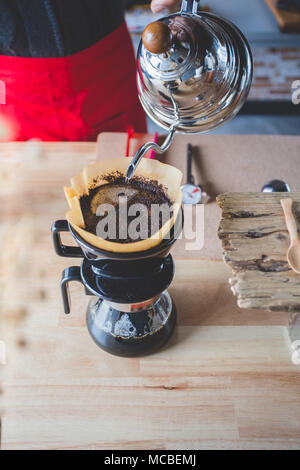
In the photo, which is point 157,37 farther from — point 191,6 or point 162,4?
point 162,4

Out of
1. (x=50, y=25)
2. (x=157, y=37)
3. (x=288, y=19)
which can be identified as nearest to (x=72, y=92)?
(x=50, y=25)

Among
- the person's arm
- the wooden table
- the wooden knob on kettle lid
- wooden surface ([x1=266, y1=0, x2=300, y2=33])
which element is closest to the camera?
the wooden knob on kettle lid

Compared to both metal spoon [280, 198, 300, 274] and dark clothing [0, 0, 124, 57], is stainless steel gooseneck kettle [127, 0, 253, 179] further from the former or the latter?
dark clothing [0, 0, 124, 57]

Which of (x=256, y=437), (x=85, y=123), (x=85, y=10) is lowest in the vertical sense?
(x=256, y=437)

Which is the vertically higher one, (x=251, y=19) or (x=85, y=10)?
(x=85, y=10)

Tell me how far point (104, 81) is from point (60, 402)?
0.97 metres

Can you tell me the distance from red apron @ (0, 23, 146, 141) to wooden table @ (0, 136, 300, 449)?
535 millimetres

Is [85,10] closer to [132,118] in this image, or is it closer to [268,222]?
[132,118]

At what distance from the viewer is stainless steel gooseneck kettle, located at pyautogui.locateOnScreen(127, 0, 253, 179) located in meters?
0.58

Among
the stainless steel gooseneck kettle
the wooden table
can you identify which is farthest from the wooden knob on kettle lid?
the wooden table

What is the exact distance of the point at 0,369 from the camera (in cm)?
70

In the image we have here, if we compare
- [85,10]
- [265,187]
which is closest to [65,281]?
[265,187]

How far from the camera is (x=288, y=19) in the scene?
229 centimetres

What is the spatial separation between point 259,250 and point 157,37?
14.5 inches
